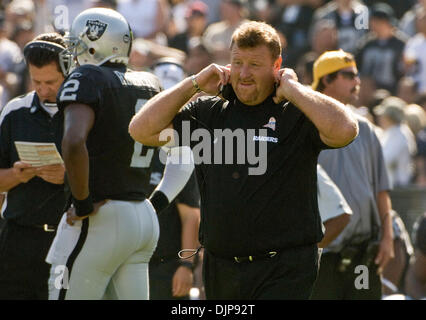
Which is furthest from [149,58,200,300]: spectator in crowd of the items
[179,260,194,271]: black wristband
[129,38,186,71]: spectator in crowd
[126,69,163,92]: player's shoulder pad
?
[129,38,186,71]: spectator in crowd

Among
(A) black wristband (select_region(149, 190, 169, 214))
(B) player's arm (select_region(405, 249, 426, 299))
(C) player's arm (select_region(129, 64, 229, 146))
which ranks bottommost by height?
(B) player's arm (select_region(405, 249, 426, 299))

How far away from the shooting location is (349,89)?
6766 mm

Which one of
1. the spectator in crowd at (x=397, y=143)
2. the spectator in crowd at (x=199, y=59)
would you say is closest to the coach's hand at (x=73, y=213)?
the spectator in crowd at (x=199, y=59)

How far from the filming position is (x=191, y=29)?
1352cm

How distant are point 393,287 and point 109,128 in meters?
3.72

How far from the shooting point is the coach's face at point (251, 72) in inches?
182

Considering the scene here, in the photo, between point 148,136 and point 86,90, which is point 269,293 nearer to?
point 148,136

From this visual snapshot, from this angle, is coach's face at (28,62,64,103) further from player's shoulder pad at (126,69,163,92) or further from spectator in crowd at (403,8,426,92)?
spectator in crowd at (403,8,426,92)

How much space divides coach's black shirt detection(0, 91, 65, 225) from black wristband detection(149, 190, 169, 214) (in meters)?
0.57

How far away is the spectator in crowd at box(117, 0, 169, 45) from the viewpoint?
1356 cm

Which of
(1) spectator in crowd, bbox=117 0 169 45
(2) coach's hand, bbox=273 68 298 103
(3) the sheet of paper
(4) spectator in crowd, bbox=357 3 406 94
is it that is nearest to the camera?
(2) coach's hand, bbox=273 68 298 103

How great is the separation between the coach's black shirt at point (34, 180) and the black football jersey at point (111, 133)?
57 cm

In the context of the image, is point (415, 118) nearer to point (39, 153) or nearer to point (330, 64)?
point (330, 64)
